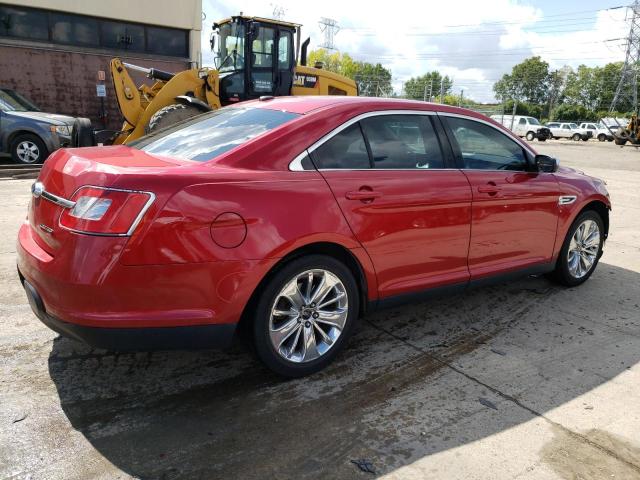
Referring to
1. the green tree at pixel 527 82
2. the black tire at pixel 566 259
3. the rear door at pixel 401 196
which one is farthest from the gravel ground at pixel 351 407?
the green tree at pixel 527 82

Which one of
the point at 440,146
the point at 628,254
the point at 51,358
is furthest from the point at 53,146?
the point at 628,254

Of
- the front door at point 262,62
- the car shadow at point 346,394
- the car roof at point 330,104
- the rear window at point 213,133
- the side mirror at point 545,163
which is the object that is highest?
the front door at point 262,62

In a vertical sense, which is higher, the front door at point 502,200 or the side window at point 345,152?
the side window at point 345,152

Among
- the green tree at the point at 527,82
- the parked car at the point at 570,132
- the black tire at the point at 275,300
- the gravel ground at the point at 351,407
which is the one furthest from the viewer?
the green tree at the point at 527,82

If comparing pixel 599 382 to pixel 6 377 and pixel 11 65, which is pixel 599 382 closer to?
pixel 6 377

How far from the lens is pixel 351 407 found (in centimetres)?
294

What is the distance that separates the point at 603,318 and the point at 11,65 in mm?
20660

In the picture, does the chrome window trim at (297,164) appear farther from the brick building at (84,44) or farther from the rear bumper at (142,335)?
the brick building at (84,44)

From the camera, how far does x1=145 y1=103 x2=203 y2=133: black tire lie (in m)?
8.88

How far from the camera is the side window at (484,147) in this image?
4.00 m

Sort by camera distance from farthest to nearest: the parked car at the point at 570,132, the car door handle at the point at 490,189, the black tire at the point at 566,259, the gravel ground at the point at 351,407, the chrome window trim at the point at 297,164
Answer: the parked car at the point at 570,132 → the black tire at the point at 566,259 → the car door handle at the point at 490,189 → the chrome window trim at the point at 297,164 → the gravel ground at the point at 351,407

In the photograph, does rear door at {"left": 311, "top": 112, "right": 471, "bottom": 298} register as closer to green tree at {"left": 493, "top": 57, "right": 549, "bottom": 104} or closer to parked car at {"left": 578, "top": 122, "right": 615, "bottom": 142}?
parked car at {"left": 578, "top": 122, "right": 615, "bottom": 142}

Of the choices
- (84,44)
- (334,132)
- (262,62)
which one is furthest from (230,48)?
(84,44)

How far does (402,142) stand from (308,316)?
1385 millimetres
